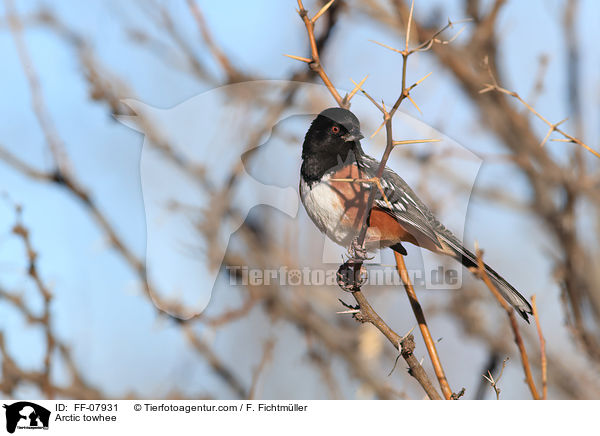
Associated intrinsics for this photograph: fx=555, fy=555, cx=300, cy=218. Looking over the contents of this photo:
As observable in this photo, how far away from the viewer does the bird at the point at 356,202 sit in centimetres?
107

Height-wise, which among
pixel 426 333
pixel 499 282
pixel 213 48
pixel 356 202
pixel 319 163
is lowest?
pixel 426 333

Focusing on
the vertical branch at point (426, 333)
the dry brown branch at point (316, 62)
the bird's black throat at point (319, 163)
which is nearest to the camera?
the dry brown branch at point (316, 62)

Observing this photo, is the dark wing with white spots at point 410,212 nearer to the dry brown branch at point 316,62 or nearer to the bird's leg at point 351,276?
the bird's leg at point 351,276

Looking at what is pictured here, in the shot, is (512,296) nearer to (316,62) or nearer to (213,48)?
(316,62)

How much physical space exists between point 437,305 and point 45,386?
1.53 meters

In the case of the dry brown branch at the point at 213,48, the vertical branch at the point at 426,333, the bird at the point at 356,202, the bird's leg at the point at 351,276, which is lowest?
the vertical branch at the point at 426,333
